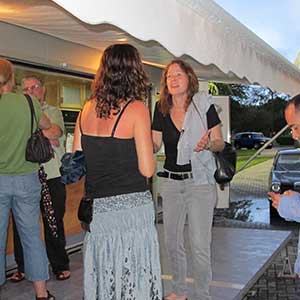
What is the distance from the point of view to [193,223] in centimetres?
357

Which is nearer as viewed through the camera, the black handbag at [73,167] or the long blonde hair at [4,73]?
the black handbag at [73,167]

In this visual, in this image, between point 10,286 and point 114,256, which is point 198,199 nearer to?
point 114,256

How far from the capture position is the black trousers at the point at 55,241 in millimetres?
4465

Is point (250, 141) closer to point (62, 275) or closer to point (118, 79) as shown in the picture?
point (62, 275)

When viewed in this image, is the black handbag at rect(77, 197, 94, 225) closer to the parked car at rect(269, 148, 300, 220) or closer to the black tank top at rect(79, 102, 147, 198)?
the black tank top at rect(79, 102, 147, 198)

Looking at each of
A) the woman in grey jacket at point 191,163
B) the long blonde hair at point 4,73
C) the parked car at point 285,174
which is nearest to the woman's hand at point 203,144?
the woman in grey jacket at point 191,163

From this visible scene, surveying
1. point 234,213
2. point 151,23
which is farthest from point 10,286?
point 234,213

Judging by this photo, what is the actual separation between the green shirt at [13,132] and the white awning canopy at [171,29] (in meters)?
0.73

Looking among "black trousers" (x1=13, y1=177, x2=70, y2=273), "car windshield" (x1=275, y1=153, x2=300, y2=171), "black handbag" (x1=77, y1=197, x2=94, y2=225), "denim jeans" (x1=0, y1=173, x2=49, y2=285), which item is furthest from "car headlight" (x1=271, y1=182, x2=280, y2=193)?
"black handbag" (x1=77, y1=197, x2=94, y2=225)

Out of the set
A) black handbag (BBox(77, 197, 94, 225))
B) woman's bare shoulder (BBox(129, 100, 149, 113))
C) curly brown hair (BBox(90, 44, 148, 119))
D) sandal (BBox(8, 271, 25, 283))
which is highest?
curly brown hair (BBox(90, 44, 148, 119))

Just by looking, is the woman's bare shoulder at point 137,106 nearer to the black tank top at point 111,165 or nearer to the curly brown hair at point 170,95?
the black tank top at point 111,165

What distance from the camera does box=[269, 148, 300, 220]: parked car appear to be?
344 inches

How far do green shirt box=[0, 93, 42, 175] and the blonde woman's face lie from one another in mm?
1053

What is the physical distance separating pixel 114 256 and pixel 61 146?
209 cm
